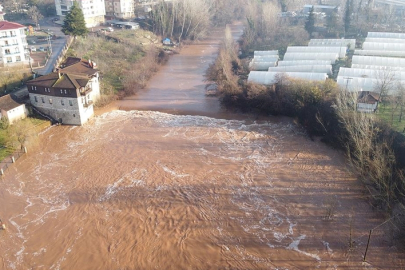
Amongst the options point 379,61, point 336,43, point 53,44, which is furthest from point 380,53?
point 53,44

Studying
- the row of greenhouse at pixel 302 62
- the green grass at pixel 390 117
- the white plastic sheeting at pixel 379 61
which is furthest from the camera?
the white plastic sheeting at pixel 379 61

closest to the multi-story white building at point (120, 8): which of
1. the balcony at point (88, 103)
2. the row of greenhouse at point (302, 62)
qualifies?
the row of greenhouse at point (302, 62)

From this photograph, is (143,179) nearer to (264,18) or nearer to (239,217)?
(239,217)

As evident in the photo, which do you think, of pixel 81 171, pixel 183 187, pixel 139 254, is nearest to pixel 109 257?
pixel 139 254

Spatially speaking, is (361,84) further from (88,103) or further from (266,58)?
(88,103)

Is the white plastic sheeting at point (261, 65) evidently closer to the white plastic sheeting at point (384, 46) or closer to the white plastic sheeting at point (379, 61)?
the white plastic sheeting at point (379, 61)
